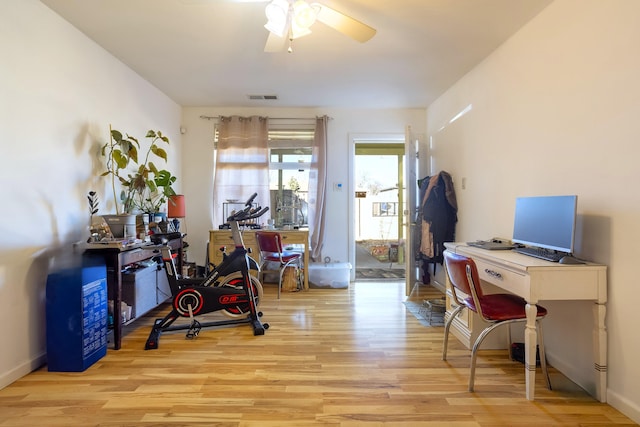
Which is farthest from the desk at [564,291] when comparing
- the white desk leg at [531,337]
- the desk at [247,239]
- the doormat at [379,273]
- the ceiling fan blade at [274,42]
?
the doormat at [379,273]

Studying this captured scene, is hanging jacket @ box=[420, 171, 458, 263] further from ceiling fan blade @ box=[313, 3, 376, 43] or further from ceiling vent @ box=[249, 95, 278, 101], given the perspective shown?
ceiling vent @ box=[249, 95, 278, 101]

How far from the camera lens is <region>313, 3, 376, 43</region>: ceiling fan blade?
6.23 feet

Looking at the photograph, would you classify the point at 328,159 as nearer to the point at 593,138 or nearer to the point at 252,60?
the point at 252,60

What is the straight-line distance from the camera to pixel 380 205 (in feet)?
17.4

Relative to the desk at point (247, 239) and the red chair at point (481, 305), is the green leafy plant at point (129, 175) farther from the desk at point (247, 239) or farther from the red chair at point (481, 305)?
the red chair at point (481, 305)

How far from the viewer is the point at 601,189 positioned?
1.78 meters

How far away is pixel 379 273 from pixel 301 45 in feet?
11.9

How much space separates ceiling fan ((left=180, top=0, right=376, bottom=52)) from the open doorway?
10.2 feet

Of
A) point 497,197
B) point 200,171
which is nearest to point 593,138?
point 497,197

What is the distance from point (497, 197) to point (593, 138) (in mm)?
1033

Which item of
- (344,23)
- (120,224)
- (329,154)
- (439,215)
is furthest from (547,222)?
(120,224)

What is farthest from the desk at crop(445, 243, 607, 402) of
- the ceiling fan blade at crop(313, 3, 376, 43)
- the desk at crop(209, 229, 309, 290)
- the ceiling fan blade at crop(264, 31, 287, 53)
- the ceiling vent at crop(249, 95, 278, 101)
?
the ceiling vent at crop(249, 95, 278, 101)

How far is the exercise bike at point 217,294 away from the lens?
105 inches

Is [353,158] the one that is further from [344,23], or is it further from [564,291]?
[564,291]
